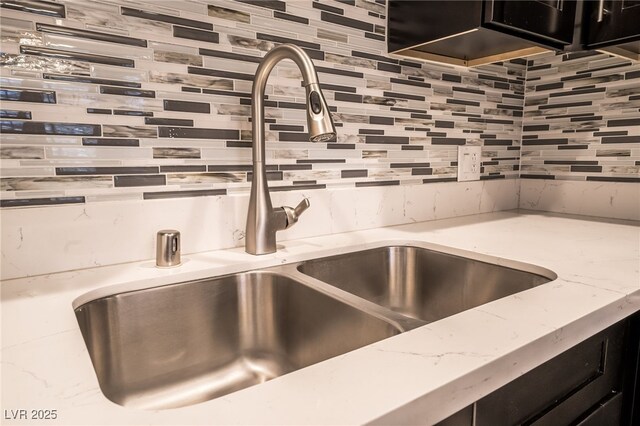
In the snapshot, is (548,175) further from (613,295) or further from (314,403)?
(314,403)

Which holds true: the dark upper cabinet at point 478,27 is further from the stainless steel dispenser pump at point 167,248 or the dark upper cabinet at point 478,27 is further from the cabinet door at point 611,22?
the stainless steel dispenser pump at point 167,248

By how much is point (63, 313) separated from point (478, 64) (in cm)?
136

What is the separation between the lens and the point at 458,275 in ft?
3.17

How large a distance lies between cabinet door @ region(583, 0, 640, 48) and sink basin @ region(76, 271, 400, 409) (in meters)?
1.10

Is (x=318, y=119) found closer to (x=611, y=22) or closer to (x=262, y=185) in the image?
(x=262, y=185)

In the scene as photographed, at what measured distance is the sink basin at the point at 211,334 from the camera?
2.21 ft

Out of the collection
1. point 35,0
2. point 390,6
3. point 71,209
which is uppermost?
point 390,6

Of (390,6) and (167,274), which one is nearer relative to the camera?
(167,274)

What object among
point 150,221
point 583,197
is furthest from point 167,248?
point 583,197

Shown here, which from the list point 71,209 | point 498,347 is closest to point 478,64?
point 498,347

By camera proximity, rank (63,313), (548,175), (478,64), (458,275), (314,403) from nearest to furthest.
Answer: (314,403) → (63,313) → (458,275) → (478,64) → (548,175)

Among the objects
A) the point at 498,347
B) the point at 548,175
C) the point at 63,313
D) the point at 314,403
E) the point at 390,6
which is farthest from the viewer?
the point at 548,175

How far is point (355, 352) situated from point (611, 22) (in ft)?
4.00

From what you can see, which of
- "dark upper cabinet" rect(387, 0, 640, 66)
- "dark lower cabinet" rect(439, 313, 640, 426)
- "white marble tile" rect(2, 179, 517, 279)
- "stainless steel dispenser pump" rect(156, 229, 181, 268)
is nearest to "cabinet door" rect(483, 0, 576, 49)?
"dark upper cabinet" rect(387, 0, 640, 66)
